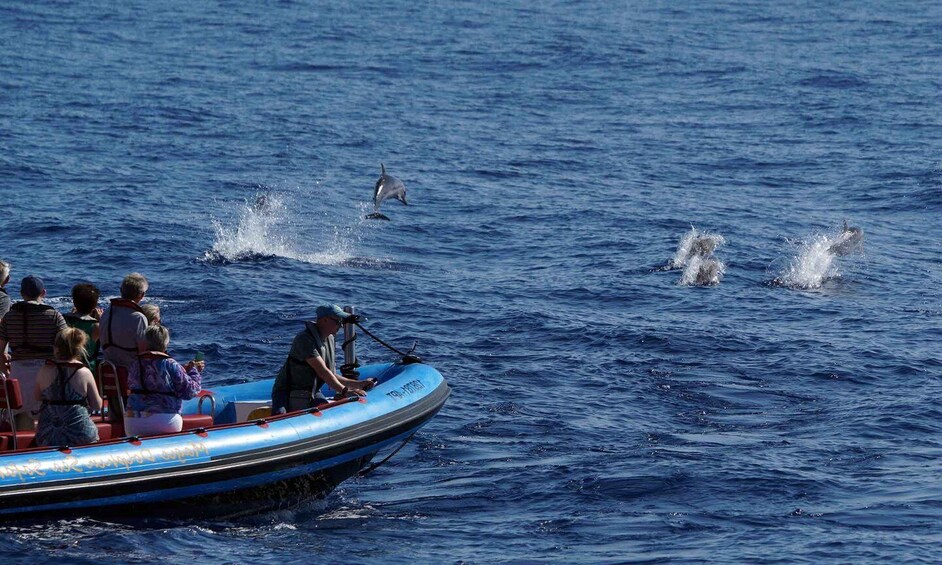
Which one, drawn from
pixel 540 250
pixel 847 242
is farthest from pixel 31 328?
pixel 847 242

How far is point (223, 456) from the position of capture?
11.6 m

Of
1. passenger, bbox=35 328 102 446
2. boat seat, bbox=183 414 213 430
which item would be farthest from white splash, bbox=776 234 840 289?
passenger, bbox=35 328 102 446

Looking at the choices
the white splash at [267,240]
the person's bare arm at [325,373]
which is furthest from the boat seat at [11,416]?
the white splash at [267,240]

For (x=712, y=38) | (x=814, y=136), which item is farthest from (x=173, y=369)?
(x=712, y=38)

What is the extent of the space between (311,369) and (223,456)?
1320mm

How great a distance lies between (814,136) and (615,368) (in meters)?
21.7

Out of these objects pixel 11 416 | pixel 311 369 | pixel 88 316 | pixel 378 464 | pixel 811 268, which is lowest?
pixel 378 464

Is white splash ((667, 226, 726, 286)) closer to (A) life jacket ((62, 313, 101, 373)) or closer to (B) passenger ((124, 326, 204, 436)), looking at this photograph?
(A) life jacket ((62, 313, 101, 373))

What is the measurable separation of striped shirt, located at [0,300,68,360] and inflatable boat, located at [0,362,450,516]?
0.66 meters

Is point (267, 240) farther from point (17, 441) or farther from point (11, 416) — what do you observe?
point (11, 416)

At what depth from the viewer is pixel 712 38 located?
53.1m

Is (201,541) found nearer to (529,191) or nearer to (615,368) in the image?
(615,368)

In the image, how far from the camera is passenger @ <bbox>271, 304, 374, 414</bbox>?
40.1ft

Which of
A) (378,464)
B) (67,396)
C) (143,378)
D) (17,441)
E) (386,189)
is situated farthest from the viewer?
(386,189)
